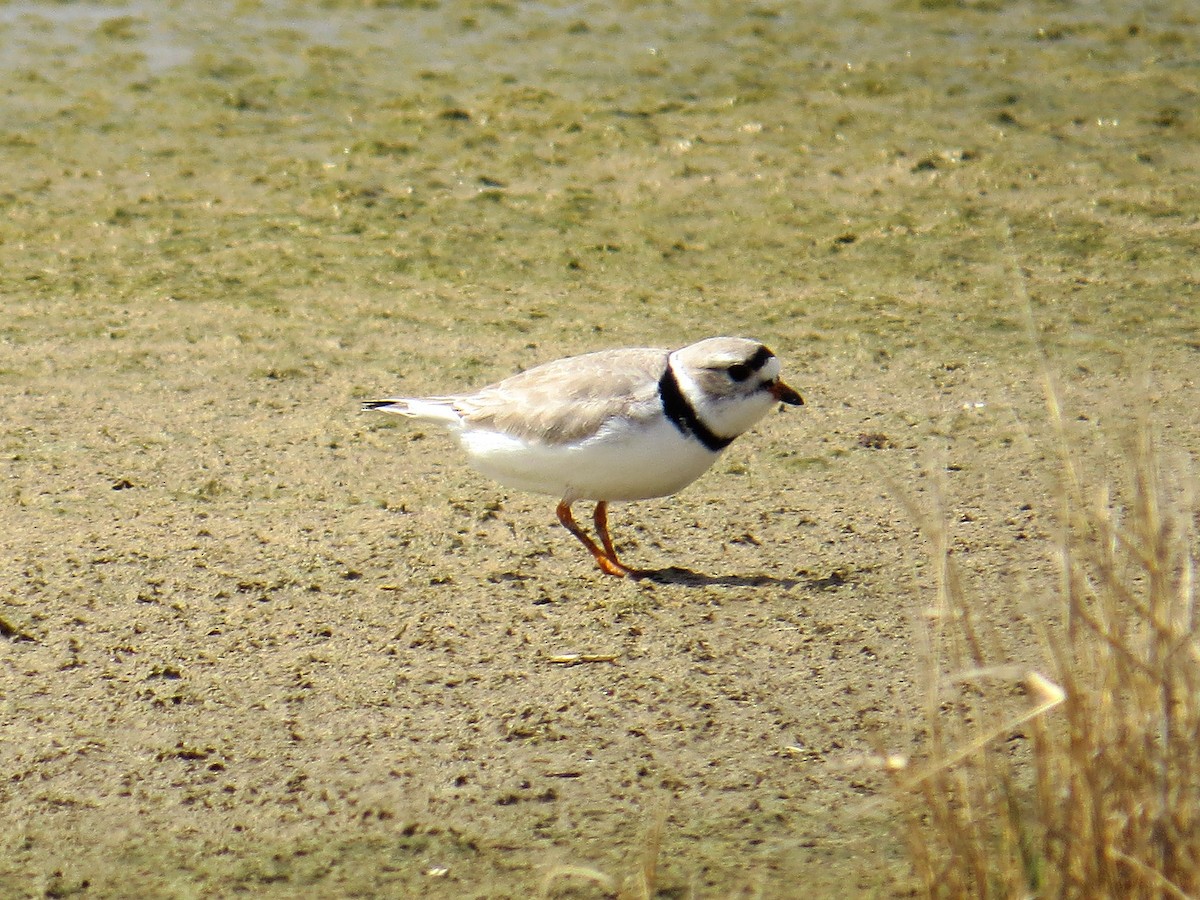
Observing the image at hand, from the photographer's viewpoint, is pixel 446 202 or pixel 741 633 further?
pixel 446 202

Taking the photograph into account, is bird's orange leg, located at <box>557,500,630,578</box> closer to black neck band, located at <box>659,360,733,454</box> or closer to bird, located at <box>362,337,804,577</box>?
bird, located at <box>362,337,804,577</box>

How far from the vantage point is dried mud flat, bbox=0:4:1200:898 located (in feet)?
12.7

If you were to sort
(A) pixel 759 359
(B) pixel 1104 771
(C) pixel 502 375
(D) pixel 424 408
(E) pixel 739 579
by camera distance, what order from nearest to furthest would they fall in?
(B) pixel 1104 771 < (A) pixel 759 359 < (E) pixel 739 579 < (D) pixel 424 408 < (C) pixel 502 375

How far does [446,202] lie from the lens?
8.46 meters

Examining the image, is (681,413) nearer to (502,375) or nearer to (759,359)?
(759,359)

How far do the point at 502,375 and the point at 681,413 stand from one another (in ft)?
6.30

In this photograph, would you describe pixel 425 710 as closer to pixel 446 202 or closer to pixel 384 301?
pixel 384 301

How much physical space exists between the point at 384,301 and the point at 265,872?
410 centimetres

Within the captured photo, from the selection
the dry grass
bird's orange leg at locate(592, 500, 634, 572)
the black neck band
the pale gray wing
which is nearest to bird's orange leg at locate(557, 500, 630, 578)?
bird's orange leg at locate(592, 500, 634, 572)

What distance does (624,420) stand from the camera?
15.5ft

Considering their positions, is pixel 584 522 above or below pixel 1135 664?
below

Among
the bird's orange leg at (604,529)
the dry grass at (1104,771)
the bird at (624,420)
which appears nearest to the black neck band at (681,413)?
the bird at (624,420)

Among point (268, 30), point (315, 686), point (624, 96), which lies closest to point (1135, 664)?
point (315, 686)

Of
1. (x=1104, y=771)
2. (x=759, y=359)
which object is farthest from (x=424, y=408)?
(x=1104, y=771)
